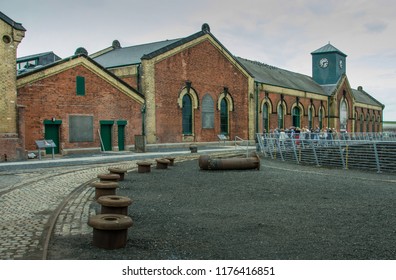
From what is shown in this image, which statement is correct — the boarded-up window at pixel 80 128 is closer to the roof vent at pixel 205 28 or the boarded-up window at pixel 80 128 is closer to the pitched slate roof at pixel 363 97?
the roof vent at pixel 205 28

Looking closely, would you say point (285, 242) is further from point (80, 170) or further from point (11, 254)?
point (80, 170)

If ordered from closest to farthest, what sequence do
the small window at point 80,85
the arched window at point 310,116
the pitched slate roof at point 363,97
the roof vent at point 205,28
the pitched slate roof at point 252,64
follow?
the small window at point 80,85
the pitched slate roof at point 252,64
the roof vent at point 205,28
the arched window at point 310,116
the pitched slate roof at point 363,97

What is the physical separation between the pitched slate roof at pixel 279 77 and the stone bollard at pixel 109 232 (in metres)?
35.7

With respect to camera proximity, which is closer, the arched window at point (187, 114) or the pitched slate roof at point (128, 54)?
the pitched slate roof at point (128, 54)

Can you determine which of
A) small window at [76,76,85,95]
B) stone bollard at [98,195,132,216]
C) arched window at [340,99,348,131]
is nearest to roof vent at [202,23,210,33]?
small window at [76,76,85,95]

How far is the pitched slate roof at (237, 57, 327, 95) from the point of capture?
43.1 metres

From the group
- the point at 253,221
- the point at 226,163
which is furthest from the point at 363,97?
the point at 253,221

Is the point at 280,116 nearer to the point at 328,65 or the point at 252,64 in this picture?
the point at 252,64

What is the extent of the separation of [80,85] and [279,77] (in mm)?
29564

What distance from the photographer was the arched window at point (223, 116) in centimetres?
3544

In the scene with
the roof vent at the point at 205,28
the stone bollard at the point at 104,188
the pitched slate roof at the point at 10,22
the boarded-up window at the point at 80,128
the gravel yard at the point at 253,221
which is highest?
the roof vent at the point at 205,28

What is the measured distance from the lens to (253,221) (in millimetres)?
7055

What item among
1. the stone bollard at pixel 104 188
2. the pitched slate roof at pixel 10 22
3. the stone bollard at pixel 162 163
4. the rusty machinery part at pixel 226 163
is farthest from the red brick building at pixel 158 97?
the stone bollard at pixel 104 188

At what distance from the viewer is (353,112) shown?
59.2 metres
